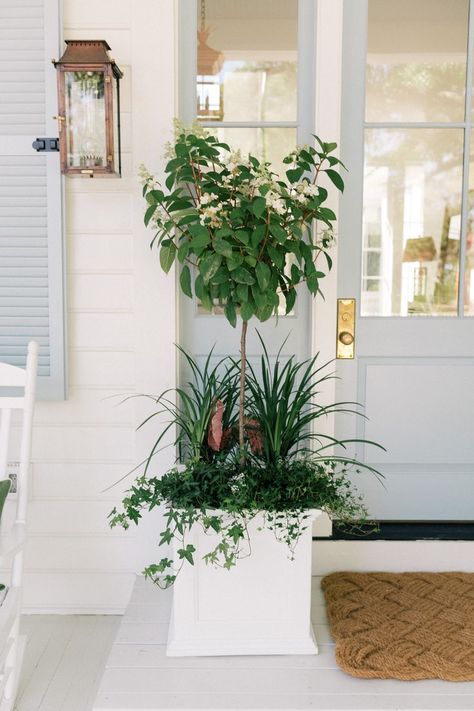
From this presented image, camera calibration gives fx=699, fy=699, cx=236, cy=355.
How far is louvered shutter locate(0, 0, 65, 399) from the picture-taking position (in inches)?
98.7

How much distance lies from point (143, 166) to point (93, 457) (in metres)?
1.11

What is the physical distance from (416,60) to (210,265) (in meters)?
1.34

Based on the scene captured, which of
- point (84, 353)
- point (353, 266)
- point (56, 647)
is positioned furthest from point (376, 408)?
point (56, 647)

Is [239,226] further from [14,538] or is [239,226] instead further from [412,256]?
[14,538]

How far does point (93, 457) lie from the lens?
8.82ft

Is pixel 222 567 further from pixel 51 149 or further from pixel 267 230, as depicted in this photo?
pixel 51 149

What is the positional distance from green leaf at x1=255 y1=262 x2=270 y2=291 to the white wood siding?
63 cm

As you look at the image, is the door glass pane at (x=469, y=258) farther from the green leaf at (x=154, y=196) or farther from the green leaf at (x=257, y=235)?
the green leaf at (x=154, y=196)

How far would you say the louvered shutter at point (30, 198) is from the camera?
8.23 ft

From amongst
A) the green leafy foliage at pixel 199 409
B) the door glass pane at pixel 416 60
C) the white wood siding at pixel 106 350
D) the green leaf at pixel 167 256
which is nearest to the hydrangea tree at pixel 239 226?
the green leaf at pixel 167 256

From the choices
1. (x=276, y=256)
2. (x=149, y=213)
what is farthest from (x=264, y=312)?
(x=149, y=213)

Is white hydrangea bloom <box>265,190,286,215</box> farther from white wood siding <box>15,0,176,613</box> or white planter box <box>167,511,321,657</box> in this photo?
white planter box <box>167,511,321,657</box>

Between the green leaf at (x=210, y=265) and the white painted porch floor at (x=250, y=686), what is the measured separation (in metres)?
1.18

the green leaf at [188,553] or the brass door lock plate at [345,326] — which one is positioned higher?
the brass door lock plate at [345,326]
